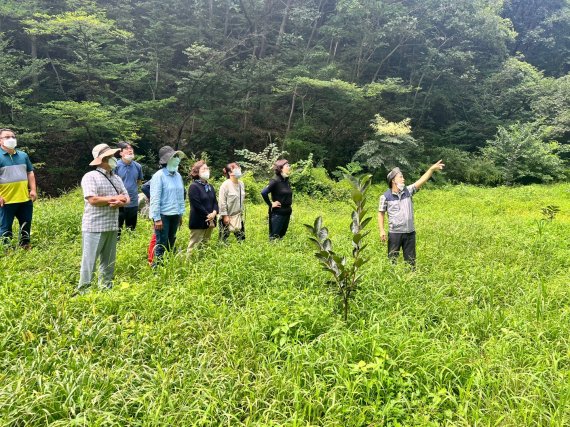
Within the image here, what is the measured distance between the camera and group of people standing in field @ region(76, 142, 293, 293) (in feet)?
11.5

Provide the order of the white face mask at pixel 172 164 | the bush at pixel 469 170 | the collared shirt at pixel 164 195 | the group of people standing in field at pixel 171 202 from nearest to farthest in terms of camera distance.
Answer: the group of people standing in field at pixel 171 202
the collared shirt at pixel 164 195
the white face mask at pixel 172 164
the bush at pixel 469 170

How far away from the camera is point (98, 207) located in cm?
353

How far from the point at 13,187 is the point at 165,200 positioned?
1923mm

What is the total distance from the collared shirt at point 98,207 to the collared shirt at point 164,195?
536 mm

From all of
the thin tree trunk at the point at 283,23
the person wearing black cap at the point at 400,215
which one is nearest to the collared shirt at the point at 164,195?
the person wearing black cap at the point at 400,215

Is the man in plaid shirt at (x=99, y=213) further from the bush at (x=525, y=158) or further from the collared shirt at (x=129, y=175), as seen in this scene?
the bush at (x=525, y=158)

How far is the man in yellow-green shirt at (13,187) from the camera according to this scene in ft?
14.3

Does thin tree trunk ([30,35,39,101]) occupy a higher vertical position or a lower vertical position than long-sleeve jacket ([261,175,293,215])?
higher

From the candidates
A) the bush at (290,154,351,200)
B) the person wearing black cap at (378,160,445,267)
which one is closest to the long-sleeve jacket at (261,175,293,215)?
the person wearing black cap at (378,160,445,267)

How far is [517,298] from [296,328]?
2374mm

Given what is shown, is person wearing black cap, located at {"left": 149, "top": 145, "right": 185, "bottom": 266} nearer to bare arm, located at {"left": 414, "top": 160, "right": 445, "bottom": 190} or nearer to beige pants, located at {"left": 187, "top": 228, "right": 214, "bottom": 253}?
beige pants, located at {"left": 187, "top": 228, "right": 214, "bottom": 253}

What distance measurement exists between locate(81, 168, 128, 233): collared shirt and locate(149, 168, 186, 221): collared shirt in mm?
536

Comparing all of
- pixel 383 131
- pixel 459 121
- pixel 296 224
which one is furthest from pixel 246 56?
pixel 296 224

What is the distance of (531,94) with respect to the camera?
19.2 meters
